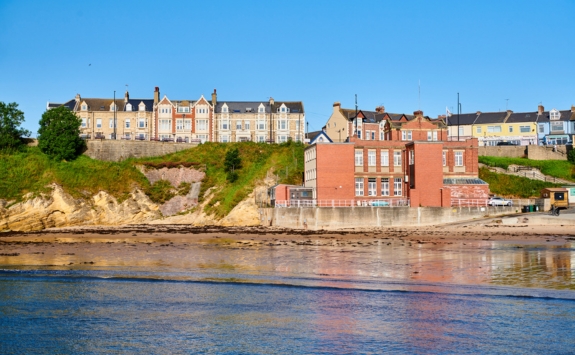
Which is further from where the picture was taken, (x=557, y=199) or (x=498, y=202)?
(x=498, y=202)

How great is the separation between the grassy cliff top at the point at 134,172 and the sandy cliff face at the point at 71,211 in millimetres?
1234

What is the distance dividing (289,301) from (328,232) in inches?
1288

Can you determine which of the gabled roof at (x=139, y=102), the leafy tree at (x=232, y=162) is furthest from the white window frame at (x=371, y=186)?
the gabled roof at (x=139, y=102)

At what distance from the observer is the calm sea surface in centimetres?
1688

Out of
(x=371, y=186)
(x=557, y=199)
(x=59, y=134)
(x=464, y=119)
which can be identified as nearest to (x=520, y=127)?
(x=464, y=119)

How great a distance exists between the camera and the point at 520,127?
4011 inches

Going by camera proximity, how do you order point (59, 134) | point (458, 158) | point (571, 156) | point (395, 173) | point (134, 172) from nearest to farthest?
point (395, 173)
point (458, 158)
point (134, 172)
point (59, 134)
point (571, 156)

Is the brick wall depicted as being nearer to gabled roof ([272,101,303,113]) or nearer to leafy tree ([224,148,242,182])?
leafy tree ([224,148,242,182])

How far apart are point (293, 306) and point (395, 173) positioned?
4457cm

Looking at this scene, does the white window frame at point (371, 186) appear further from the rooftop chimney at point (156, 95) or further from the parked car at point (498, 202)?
the rooftop chimney at point (156, 95)

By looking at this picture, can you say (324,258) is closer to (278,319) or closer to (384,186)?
(278,319)

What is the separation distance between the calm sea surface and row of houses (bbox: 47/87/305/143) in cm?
6142

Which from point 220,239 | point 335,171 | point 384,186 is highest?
point 335,171

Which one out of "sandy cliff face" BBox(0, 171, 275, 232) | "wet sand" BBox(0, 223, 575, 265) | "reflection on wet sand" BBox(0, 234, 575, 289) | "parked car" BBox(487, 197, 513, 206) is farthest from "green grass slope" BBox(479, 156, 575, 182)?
"reflection on wet sand" BBox(0, 234, 575, 289)
